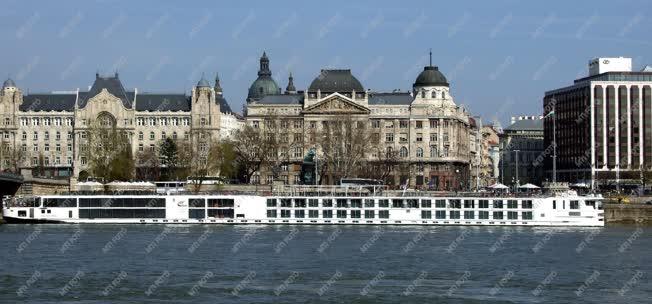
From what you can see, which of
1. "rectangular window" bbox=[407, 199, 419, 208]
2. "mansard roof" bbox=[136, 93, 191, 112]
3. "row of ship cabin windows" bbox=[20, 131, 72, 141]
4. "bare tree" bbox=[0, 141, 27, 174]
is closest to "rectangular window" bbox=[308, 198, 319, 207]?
"rectangular window" bbox=[407, 199, 419, 208]

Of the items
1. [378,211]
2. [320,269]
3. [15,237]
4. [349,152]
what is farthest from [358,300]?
[349,152]

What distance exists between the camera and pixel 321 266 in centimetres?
7262

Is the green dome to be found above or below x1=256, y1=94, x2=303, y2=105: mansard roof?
above

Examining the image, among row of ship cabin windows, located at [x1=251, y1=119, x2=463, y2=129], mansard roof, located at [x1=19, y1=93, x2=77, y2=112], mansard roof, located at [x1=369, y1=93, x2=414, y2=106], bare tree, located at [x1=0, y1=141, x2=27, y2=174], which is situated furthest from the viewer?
mansard roof, located at [x1=369, y1=93, x2=414, y2=106]

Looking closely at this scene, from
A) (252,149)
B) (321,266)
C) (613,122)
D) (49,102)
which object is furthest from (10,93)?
(321,266)

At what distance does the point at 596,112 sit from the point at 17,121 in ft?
240

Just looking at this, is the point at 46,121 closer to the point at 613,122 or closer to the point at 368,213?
the point at 613,122

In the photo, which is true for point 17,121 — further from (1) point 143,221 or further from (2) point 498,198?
(2) point 498,198

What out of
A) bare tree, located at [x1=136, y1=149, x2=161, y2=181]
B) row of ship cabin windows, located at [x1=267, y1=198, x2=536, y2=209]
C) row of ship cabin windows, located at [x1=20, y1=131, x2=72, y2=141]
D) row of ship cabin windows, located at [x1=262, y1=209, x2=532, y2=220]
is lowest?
row of ship cabin windows, located at [x1=262, y1=209, x2=532, y2=220]

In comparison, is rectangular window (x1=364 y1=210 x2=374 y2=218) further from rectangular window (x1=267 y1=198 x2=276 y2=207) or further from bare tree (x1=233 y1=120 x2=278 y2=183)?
bare tree (x1=233 y1=120 x2=278 y2=183)

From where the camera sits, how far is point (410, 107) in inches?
7264

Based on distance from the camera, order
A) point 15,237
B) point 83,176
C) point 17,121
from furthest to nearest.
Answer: point 17,121 → point 83,176 → point 15,237

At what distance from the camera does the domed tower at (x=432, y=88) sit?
18475 cm

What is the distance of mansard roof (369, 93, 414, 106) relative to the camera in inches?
7308
